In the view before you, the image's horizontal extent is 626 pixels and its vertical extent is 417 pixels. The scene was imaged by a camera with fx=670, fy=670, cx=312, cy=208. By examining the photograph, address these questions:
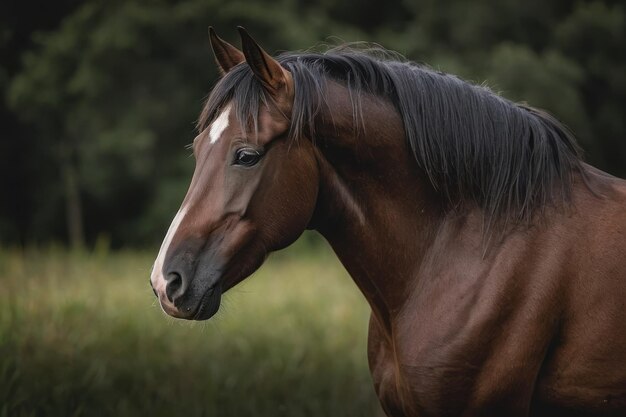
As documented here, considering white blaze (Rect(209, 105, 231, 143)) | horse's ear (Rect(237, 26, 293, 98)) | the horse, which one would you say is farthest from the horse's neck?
white blaze (Rect(209, 105, 231, 143))

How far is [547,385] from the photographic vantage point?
233 centimetres

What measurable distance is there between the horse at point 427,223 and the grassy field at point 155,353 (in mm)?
1221

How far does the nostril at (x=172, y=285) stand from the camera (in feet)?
7.35

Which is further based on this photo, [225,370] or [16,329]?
[225,370]

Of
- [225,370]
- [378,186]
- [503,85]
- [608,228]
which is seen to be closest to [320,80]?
[378,186]

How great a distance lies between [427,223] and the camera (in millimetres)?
2543

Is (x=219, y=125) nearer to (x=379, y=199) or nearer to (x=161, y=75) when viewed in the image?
(x=379, y=199)

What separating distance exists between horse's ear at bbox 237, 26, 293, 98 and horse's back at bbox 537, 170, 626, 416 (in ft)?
3.77

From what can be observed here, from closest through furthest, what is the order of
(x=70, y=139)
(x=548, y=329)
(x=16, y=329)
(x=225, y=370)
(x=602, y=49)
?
(x=548, y=329) → (x=16, y=329) → (x=225, y=370) → (x=602, y=49) → (x=70, y=139)

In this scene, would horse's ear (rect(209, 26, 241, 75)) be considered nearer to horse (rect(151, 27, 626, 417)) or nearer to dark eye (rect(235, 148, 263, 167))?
horse (rect(151, 27, 626, 417))

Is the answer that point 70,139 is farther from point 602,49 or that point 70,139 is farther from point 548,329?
point 548,329

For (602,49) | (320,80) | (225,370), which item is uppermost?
(320,80)

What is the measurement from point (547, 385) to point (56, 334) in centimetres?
372

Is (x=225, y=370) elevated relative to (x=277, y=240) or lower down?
lower down
